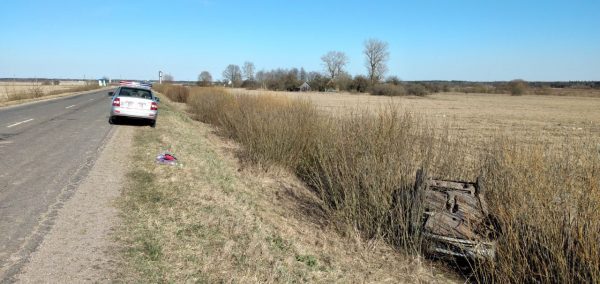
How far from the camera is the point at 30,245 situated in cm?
427

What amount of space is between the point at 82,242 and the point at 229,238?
161cm

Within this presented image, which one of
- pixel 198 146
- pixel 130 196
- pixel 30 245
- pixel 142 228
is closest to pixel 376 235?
pixel 142 228

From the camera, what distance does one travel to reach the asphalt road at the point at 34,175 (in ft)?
14.4

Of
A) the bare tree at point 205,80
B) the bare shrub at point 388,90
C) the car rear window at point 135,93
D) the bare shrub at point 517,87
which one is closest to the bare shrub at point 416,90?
the bare shrub at point 388,90

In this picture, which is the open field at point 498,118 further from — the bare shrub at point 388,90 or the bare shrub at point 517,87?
the bare shrub at point 517,87

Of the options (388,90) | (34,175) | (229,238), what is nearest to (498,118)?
(229,238)

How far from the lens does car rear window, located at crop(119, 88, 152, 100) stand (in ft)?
47.8

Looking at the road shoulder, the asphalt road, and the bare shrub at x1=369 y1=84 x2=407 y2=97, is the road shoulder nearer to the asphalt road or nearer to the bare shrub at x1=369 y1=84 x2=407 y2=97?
the asphalt road

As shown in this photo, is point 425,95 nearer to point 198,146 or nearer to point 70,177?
point 198,146

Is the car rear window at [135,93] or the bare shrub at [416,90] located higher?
the car rear window at [135,93]

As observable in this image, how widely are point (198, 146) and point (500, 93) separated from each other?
101 metres

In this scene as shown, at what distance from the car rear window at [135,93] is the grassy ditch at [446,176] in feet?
15.8

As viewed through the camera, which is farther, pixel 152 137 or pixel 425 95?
pixel 425 95

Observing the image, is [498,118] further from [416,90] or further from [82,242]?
[416,90]
